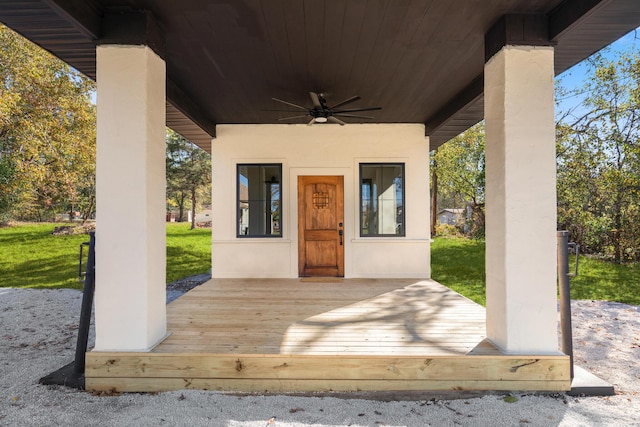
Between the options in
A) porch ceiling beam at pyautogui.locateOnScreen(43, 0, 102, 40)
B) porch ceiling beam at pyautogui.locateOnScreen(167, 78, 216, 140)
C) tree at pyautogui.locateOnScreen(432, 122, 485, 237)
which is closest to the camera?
porch ceiling beam at pyautogui.locateOnScreen(43, 0, 102, 40)

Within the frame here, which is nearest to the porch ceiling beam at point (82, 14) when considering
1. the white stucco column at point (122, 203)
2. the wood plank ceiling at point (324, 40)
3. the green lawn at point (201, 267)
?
the wood plank ceiling at point (324, 40)

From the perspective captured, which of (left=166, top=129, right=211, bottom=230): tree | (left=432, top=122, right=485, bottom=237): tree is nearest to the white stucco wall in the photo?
(left=432, top=122, right=485, bottom=237): tree

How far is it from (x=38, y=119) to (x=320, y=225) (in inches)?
277

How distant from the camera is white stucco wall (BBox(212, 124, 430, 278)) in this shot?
5773mm

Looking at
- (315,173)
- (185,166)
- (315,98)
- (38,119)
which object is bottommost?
(315,173)

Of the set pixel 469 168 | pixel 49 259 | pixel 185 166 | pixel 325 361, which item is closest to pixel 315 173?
pixel 325 361

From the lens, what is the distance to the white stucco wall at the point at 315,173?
5.77 m

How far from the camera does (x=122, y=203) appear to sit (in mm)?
2510

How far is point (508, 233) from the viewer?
2.54 meters

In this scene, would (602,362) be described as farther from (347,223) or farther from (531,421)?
(347,223)

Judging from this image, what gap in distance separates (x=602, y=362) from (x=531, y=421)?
1.62 m

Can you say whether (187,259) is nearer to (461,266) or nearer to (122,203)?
(461,266)

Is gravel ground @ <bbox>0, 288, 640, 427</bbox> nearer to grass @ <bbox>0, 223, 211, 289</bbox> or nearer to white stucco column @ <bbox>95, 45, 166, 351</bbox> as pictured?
white stucco column @ <bbox>95, 45, 166, 351</bbox>

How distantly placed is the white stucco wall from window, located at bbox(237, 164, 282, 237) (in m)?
0.13
